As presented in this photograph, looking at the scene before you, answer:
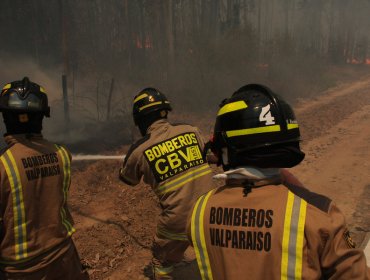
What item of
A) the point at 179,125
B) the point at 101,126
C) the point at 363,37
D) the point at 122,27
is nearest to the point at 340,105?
the point at 101,126

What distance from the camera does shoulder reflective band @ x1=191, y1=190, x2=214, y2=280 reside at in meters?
1.77

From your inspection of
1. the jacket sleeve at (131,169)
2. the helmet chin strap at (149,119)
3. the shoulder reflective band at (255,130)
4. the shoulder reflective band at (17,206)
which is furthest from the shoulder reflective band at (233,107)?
the helmet chin strap at (149,119)

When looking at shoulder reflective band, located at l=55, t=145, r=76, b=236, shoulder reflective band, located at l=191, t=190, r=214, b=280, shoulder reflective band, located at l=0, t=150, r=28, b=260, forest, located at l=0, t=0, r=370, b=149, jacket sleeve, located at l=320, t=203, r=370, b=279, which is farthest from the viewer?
forest, located at l=0, t=0, r=370, b=149

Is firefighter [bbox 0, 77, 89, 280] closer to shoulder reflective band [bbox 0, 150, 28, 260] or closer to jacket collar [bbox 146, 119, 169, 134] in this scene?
shoulder reflective band [bbox 0, 150, 28, 260]

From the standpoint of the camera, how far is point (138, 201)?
665cm

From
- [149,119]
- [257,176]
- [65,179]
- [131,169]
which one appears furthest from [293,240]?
[149,119]

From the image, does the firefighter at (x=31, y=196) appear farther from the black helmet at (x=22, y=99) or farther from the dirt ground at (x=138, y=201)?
the dirt ground at (x=138, y=201)

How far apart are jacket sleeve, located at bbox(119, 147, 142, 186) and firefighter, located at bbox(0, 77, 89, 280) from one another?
27.0 inches

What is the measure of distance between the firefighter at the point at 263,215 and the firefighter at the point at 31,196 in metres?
1.47

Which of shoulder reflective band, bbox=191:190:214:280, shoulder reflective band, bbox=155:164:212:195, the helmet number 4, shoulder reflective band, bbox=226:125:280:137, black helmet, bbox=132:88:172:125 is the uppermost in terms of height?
the helmet number 4

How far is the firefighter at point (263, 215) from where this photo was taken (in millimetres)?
1465

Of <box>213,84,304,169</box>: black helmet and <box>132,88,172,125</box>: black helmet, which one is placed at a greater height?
<box>213,84,304,169</box>: black helmet

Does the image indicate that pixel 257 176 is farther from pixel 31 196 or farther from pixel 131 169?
pixel 131 169

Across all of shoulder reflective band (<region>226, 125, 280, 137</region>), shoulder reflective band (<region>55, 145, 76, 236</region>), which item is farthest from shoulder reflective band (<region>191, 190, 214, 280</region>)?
shoulder reflective band (<region>55, 145, 76, 236</region>)
